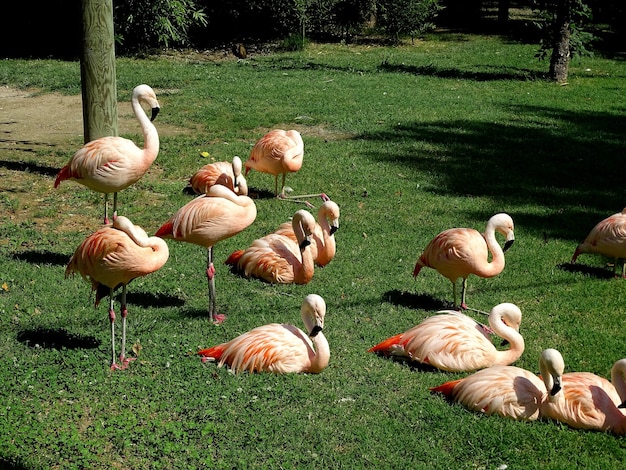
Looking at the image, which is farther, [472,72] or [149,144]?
[472,72]

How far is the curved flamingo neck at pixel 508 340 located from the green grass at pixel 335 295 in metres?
0.25

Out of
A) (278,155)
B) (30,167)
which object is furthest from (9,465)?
(30,167)

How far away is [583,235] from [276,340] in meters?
4.21

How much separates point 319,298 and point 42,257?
307 centimetres

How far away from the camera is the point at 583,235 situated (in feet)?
26.0

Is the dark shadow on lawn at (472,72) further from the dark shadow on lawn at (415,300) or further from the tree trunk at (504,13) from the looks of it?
the dark shadow on lawn at (415,300)

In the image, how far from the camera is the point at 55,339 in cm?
541

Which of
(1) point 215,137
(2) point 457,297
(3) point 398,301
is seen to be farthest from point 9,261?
(1) point 215,137

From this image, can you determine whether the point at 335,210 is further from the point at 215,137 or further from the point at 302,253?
the point at 215,137

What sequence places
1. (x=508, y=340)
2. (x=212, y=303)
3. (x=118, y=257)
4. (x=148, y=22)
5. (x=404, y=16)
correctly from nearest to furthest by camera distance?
(x=118, y=257)
(x=508, y=340)
(x=212, y=303)
(x=148, y=22)
(x=404, y=16)

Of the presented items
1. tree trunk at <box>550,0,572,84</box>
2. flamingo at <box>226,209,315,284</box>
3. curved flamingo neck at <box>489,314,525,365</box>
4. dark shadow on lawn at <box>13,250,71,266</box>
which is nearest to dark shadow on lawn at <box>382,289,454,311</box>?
flamingo at <box>226,209,315,284</box>

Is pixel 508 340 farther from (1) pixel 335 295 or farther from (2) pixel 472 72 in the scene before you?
(2) pixel 472 72

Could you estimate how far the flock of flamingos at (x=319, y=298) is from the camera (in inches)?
182

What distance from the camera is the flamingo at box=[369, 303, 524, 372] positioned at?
512 centimetres
